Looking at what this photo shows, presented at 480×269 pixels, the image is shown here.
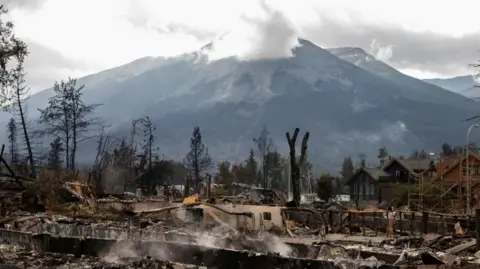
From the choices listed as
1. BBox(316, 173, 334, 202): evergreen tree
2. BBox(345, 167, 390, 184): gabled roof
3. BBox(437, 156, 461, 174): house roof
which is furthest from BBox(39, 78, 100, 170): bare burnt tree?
BBox(345, 167, 390, 184): gabled roof

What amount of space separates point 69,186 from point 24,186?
2366 mm

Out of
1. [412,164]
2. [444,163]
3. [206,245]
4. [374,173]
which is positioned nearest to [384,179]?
[374,173]

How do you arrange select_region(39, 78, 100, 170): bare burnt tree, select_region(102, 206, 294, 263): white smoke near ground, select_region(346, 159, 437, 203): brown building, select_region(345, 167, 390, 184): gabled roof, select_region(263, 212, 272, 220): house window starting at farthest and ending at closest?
select_region(345, 167, 390, 184): gabled roof
select_region(346, 159, 437, 203): brown building
select_region(39, 78, 100, 170): bare burnt tree
select_region(263, 212, 272, 220): house window
select_region(102, 206, 294, 263): white smoke near ground

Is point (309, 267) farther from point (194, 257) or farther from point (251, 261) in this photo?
point (194, 257)

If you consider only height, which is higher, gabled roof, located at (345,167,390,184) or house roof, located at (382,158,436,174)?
house roof, located at (382,158,436,174)

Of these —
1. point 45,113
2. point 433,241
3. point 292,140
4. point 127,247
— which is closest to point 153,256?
point 127,247

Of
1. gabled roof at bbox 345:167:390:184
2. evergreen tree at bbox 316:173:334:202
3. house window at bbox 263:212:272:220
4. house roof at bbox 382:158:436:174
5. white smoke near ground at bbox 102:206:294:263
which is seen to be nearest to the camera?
white smoke near ground at bbox 102:206:294:263

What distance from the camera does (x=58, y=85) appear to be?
63.6 metres

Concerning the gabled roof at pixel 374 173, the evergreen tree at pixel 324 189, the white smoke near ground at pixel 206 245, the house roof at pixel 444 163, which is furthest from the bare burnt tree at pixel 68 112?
the white smoke near ground at pixel 206 245

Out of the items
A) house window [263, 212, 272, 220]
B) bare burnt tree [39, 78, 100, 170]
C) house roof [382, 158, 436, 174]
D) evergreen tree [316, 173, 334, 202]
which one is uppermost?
bare burnt tree [39, 78, 100, 170]

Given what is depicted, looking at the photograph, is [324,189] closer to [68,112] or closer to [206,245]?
[68,112]

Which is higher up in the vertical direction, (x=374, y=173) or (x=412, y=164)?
(x=412, y=164)

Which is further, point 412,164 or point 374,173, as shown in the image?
point 374,173

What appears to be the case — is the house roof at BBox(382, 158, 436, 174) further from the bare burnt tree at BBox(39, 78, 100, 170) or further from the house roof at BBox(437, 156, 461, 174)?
the bare burnt tree at BBox(39, 78, 100, 170)
